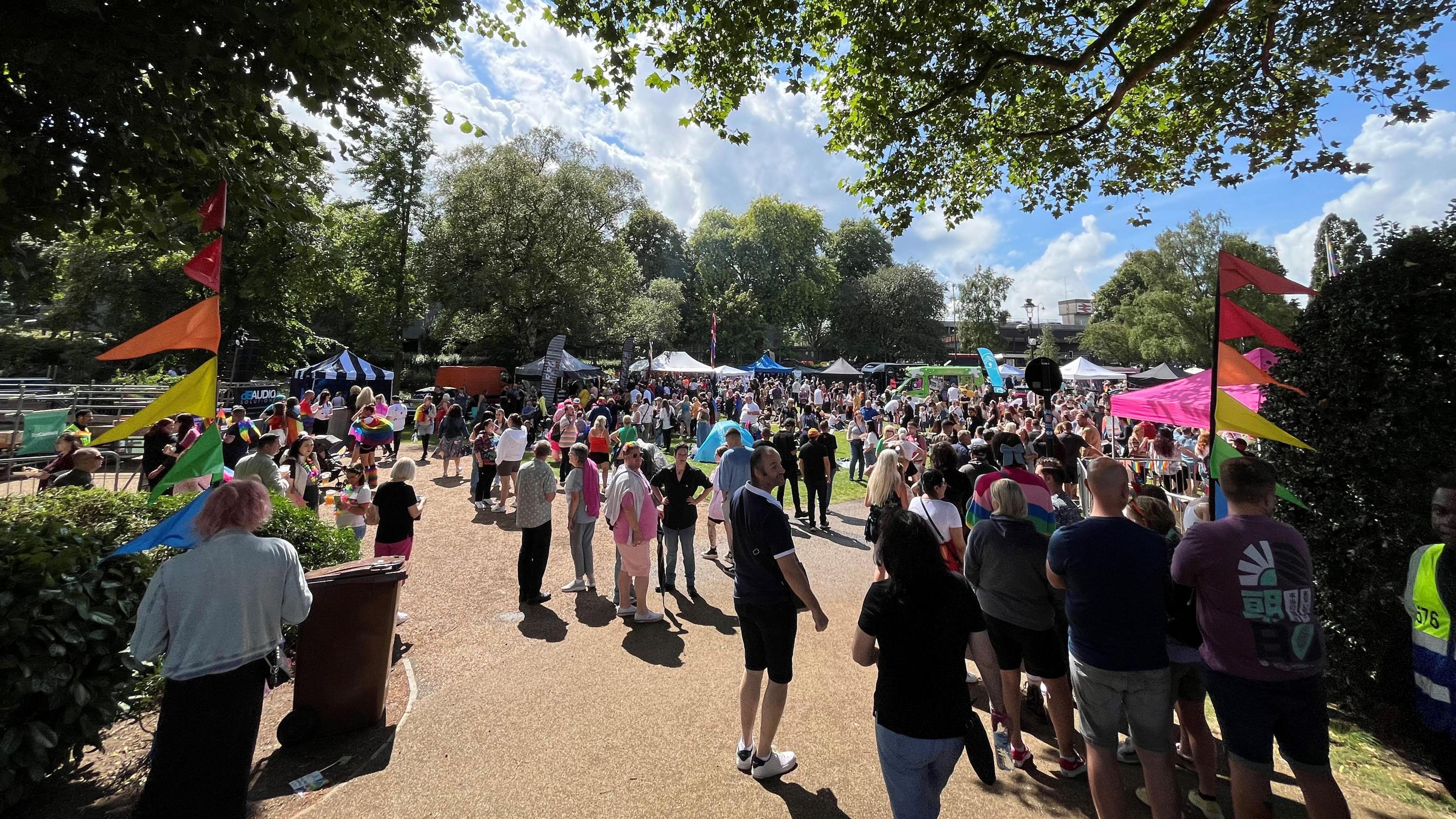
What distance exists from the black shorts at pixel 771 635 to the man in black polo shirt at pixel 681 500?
2855 millimetres

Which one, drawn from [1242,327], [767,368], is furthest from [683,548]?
[767,368]

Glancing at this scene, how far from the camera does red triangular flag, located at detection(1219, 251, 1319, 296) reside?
405 centimetres

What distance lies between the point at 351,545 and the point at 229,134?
3559mm

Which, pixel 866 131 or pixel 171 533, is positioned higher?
pixel 866 131

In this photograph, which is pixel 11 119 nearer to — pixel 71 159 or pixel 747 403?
pixel 71 159

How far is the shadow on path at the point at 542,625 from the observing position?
560cm

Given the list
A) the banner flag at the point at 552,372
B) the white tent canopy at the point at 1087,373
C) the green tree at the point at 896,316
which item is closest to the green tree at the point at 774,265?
the green tree at the point at 896,316

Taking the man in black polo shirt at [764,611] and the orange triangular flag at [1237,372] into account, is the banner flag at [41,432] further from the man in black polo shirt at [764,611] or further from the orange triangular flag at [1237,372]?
the orange triangular flag at [1237,372]

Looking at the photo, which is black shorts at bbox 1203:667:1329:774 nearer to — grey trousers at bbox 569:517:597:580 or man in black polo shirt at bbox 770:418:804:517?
grey trousers at bbox 569:517:597:580

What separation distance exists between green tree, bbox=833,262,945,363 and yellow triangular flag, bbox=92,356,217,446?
4866 centimetres

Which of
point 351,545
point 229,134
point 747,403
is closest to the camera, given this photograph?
point 229,134

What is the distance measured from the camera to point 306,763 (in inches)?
144

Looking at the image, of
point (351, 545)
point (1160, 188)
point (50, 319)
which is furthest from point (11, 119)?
point (50, 319)

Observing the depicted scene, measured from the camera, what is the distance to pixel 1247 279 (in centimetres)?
425
